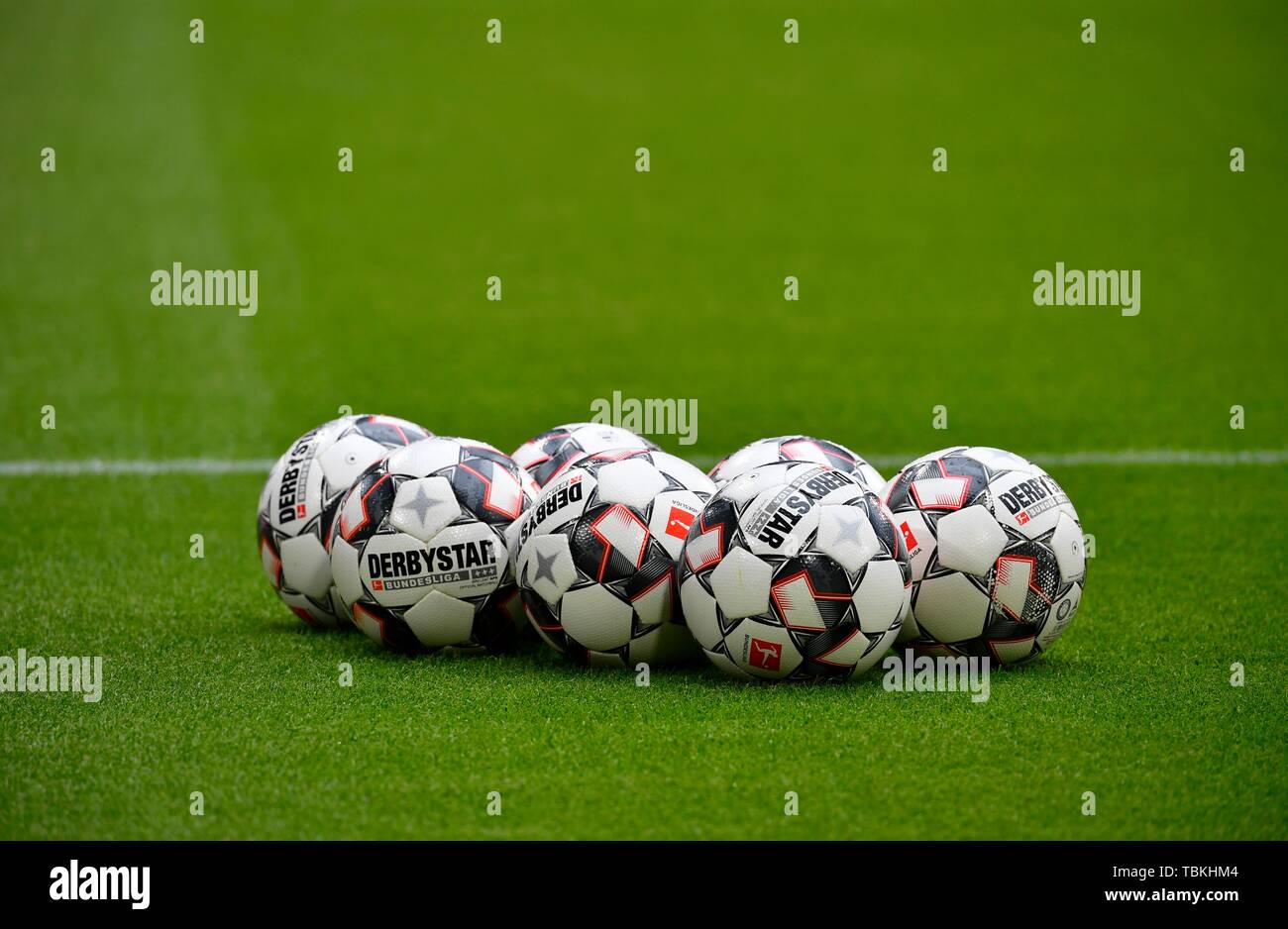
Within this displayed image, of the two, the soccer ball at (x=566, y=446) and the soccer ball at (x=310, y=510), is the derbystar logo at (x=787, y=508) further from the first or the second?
the soccer ball at (x=310, y=510)

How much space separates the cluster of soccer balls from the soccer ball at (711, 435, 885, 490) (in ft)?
0.12

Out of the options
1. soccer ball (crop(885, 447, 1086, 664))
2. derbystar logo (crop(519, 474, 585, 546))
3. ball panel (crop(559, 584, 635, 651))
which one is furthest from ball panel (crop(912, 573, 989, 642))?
derbystar logo (crop(519, 474, 585, 546))

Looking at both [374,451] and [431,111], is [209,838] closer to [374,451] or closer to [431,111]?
[374,451]

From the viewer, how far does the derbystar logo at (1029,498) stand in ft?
27.0

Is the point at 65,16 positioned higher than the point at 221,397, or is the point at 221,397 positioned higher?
the point at 65,16

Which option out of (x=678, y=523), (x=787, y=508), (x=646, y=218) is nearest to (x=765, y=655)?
(x=787, y=508)

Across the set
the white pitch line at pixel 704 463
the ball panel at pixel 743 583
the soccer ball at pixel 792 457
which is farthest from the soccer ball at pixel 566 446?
the white pitch line at pixel 704 463

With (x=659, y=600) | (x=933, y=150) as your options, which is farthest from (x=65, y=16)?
(x=659, y=600)

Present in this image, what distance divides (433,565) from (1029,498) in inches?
133

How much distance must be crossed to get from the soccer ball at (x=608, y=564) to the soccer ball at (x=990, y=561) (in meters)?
1.29

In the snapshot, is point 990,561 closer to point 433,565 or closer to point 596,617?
point 596,617

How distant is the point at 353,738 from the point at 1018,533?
3.72m

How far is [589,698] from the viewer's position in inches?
307

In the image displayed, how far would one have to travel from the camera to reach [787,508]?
7.74m
